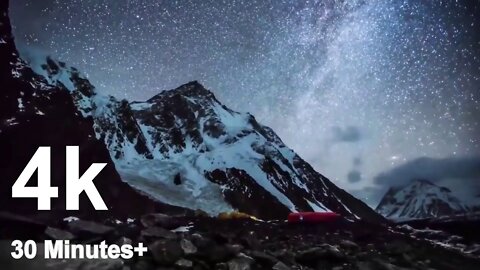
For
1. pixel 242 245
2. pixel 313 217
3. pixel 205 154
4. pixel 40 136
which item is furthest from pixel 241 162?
pixel 242 245

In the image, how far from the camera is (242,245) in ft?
14.6

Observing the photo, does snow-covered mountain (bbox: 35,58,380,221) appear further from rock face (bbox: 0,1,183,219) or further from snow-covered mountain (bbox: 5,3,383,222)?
rock face (bbox: 0,1,183,219)

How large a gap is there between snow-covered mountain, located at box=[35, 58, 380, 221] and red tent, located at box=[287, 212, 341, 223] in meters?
0.11

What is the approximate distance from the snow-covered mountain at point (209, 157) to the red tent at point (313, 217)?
109 mm

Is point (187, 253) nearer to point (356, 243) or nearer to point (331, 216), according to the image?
point (356, 243)

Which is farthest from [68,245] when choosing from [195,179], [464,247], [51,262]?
[195,179]

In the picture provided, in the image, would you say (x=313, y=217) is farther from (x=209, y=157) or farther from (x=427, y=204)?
(x=209, y=157)

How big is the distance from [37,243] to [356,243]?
3795mm

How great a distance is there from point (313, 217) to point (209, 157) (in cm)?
435

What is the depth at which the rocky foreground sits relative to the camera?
3.97 meters

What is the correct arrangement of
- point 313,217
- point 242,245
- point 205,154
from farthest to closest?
point 205,154, point 313,217, point 242,245

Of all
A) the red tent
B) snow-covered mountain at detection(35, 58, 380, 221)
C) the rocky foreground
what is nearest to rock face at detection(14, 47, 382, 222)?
snow-covered mountain at detection(35, 58, 380, 221)

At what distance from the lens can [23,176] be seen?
505cm

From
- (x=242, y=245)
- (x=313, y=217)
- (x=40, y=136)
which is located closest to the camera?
(x=242, y=245)
